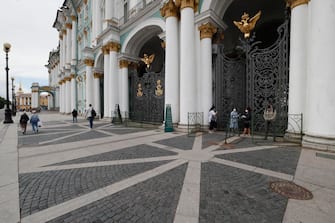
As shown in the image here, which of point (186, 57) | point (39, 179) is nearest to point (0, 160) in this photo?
point (39, 179)

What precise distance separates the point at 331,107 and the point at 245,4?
1290 centimetres

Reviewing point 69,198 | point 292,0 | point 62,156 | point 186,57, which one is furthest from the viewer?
point 186,57

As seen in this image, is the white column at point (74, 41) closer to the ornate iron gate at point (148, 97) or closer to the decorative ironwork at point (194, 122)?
the ornate iron gate at point (148, 97)

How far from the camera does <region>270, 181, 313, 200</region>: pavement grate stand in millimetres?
3260

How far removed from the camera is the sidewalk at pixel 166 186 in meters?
2.75

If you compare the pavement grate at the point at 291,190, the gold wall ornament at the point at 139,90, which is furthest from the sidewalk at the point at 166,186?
the gold wall ornament at the point at 139,90

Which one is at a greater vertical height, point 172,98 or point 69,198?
point 172,98

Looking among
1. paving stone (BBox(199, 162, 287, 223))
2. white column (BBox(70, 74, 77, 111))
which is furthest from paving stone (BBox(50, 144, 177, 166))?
white column (BBox(70, 74, 77, 111))

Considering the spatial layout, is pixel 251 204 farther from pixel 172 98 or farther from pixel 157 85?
pixel 157 85

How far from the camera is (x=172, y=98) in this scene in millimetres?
12156

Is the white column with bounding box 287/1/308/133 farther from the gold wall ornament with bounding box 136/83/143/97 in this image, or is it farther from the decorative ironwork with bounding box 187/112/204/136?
the gold wall ornament with bounding box 136/83/143/97

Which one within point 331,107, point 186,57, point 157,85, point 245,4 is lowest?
point 331,107

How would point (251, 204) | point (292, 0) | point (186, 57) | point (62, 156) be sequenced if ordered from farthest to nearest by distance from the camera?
point (186, 57)
point (292, 0)
point (62, 156)
point (251, 204)

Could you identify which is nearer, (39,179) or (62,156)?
(39,179)
